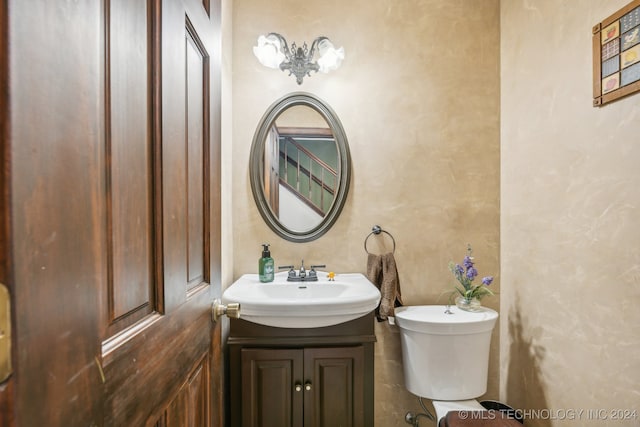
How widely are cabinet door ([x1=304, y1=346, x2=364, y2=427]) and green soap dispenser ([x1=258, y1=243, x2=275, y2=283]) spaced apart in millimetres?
421

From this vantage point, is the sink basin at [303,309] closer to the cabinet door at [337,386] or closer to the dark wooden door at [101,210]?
the cabinet door at [337,386]

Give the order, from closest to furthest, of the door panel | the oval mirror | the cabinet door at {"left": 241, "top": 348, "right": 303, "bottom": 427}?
the door panel → the cabinet door at {"left": 241, "top": 348, "right": 303, "bottom": 427} → the oval mirror

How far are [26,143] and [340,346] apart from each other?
4.43ft

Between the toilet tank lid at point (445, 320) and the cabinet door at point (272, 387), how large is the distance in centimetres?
52

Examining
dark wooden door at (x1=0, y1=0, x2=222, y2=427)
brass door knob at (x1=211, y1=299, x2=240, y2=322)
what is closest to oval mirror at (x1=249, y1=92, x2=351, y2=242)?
brass door knob at (x1=211, y1=299, x2=240, y2=322)

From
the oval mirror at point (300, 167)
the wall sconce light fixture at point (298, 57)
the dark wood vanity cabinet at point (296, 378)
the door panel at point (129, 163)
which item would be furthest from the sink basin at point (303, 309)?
the wall sconce light fixture at point (298, 57)

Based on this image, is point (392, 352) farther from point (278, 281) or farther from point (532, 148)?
point (532, 148)

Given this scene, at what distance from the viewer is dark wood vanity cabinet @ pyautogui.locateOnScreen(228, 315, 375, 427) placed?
4.52 ft

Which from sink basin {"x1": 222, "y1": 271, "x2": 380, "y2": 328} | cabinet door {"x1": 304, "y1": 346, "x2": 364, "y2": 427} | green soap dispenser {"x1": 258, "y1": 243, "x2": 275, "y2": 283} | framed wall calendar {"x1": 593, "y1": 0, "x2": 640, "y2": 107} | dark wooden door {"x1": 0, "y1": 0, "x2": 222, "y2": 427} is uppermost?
framed wall calendar {"x1": 593, "y1": 0, "x2": 640, "y2": 107}

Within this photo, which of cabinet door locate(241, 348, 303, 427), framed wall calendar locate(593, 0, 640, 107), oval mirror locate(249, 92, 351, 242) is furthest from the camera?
oval mirror locate(249, 92, 351, 242)

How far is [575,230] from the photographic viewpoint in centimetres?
129

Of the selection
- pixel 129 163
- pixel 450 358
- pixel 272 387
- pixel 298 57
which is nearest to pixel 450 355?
pixel 450 358

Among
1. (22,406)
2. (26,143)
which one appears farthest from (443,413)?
(26,143)

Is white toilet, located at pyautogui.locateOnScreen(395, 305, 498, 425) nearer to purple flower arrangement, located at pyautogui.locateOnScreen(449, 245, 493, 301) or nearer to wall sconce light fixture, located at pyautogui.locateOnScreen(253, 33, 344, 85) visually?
purple flower arrangement, located at pyautogui.locateOnScreen(449, 245, 493, 301)
